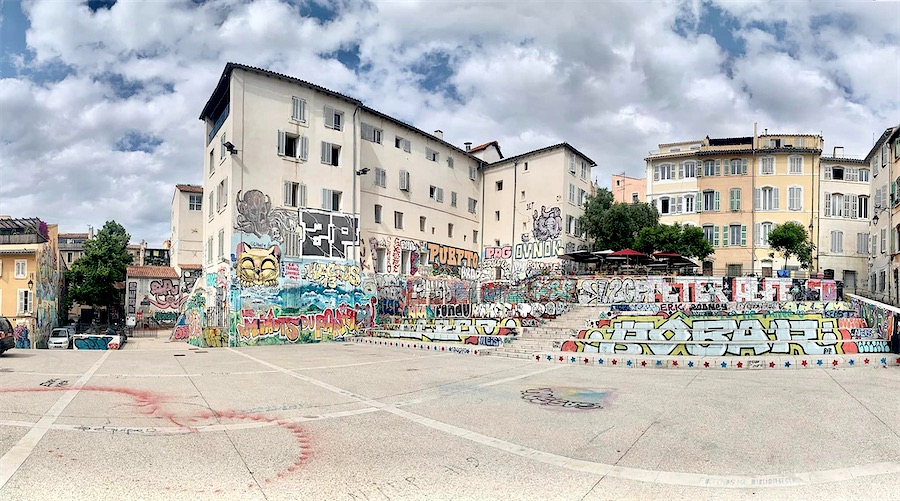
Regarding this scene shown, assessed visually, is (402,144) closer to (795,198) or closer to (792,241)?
(792,241)

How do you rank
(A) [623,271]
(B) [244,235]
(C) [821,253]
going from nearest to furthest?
(B) [244,235], (A) [623,271], (C) [821,253]

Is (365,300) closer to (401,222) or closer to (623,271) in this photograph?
(401,222)

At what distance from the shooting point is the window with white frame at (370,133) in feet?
124

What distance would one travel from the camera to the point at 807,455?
795 cm

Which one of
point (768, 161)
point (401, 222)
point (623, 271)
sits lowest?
point (623, 271)

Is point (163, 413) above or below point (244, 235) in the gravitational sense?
below

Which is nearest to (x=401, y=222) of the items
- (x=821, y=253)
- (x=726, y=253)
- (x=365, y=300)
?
(x=365, y=300)

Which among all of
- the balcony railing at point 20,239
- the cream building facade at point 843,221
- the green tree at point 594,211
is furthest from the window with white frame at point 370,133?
the cream building facade at point 843,221

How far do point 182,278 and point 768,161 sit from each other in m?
52.7

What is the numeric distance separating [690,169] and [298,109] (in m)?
34.7

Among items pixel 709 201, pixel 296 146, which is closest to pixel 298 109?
pixel 296 146

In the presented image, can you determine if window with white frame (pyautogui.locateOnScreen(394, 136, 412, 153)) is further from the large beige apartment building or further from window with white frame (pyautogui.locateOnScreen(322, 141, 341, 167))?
the large beige apartment building

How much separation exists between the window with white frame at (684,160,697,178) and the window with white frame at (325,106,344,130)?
31531 millimetres

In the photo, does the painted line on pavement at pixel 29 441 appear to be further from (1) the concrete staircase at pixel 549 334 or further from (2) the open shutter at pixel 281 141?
(2) the open shutter at pixel 281 141
